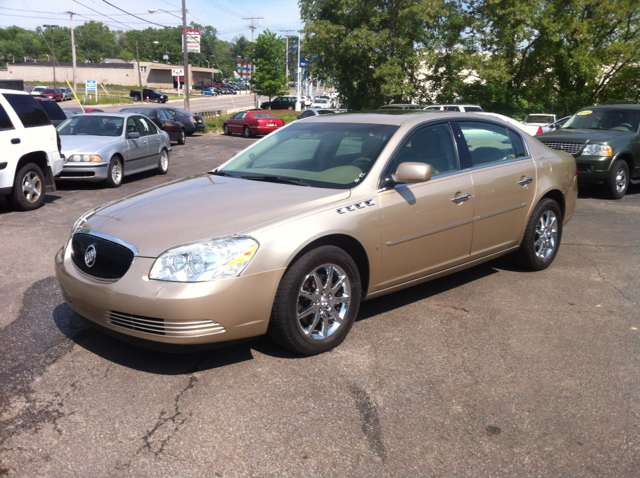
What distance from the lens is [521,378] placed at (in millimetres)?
3789

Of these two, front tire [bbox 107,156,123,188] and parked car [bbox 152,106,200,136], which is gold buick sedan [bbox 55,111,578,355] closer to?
front tire [bbox 107,156,123,188]

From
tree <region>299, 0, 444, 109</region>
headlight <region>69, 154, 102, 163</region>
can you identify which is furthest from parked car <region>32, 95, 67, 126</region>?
tree <region>299, 0, 444, 109</region>

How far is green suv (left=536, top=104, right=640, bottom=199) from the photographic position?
36.1 ft

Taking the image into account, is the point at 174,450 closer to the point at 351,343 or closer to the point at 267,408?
the point at 267,408

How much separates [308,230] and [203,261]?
711 mm

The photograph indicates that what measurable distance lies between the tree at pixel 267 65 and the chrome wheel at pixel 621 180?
48.5 metres

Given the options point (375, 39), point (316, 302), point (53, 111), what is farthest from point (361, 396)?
point (375, 39)

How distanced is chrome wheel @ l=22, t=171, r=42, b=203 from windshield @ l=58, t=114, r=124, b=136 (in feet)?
11.1

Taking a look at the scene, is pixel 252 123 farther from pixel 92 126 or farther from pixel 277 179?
pixel 277 179

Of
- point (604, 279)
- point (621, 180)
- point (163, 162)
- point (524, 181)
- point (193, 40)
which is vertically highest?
point (193, 40)

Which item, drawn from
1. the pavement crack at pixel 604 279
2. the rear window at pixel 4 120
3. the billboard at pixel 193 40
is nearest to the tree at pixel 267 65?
the billboard at pixel 193 40

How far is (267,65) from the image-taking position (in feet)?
187

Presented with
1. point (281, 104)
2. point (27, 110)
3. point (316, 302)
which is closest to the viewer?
point (316, 302)

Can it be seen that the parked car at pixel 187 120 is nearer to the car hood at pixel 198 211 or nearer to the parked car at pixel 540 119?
the parked car at pixel 540 119
